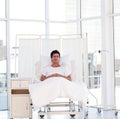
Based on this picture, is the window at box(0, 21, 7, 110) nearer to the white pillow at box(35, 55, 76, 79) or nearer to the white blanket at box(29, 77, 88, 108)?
the white pillow at box(35, 55, 76, 79)

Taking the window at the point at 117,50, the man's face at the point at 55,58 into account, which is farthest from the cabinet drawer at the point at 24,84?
the window at the point at 117,50

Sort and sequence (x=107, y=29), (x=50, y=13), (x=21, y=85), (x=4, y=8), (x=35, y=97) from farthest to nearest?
1. (x=50, y=13)
2. (x=4, y=8)
3. (x=107, y=29)
4. (x=21, y=85)
5. (x=35, y=97)

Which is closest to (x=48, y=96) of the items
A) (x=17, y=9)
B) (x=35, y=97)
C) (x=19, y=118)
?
(x=35, y=97)

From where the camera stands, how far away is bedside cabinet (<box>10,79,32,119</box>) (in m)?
5.69

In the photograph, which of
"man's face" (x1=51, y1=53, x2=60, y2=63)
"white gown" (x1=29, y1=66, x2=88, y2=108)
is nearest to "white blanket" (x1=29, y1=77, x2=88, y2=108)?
"white gown" (x1=29, y1=66, x2=88, y2=108)

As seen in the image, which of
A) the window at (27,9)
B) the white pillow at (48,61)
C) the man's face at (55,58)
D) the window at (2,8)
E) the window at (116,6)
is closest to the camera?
the man's face at (55,58)

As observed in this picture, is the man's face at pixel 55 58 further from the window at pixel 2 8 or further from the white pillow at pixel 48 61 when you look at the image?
the window at pixel 2 8

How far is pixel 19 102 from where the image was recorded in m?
5.70

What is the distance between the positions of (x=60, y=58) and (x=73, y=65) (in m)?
0.28

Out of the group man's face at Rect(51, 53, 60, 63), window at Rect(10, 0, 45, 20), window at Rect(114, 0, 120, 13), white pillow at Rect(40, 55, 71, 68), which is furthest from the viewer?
window at Rect(10, 0, 45, 20)

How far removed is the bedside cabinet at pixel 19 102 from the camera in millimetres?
5688

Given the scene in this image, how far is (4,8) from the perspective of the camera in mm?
7723

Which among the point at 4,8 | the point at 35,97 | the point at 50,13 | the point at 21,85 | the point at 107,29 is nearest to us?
the point at 35,97

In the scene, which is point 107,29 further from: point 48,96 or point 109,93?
point 48,96
